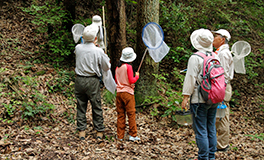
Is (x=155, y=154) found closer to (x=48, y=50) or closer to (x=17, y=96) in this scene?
(x=17, y=96)

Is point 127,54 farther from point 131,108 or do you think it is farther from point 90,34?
point 131,108

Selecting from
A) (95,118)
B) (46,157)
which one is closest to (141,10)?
(95,118)

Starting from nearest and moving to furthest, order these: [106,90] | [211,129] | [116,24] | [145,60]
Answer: [211,129] < [116,24] < [145,60] < [106,90]

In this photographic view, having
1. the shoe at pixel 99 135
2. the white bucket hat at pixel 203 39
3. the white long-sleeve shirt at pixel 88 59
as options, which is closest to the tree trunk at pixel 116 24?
the white long-sleeve shirt at pixel 88 59

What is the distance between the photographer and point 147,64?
580 cm

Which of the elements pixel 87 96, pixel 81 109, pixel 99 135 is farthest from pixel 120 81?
pixel 99 135

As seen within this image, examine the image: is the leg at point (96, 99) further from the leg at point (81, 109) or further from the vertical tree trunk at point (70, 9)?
the vertical tree trunk at point (70, 9)

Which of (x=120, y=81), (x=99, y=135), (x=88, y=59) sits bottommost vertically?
(x=99, y=135)

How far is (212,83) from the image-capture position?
3070 millimetres

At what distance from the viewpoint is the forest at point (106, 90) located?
413cm

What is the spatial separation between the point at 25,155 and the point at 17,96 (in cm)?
190

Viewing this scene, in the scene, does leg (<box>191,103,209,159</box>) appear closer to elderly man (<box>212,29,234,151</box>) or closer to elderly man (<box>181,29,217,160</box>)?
elderly man (<box>181,29,217,160</box>)

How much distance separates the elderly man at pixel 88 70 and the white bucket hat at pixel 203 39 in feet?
6.07

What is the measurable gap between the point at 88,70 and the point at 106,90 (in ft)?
7.89
